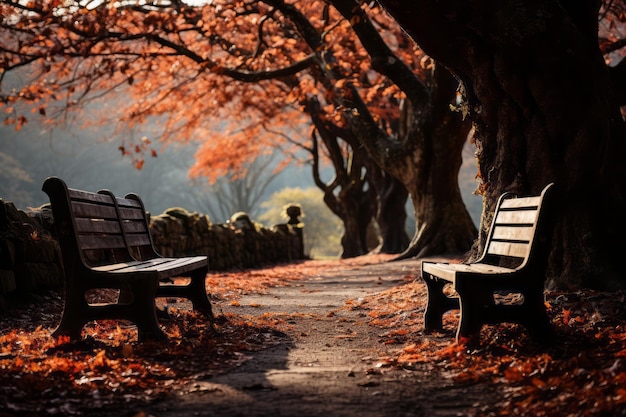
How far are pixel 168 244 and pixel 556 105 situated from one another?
8.08 m

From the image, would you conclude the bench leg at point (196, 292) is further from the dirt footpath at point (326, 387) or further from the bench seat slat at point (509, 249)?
the bench seat slat at point (509, 249)

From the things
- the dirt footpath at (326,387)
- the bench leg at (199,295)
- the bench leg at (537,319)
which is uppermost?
the bench leg at (199,295)

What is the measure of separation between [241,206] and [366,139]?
30600mm

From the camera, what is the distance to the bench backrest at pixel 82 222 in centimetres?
489

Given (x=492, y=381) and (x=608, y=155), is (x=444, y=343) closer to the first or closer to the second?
(x=492, y=381)

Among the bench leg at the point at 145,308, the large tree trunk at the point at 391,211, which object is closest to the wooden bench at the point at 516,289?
the bench leg at the point at 145,308

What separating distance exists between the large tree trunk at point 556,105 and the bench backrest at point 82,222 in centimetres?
309

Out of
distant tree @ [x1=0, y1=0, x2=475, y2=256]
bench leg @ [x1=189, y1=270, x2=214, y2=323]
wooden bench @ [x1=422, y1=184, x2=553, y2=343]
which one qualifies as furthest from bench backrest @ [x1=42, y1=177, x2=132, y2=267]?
distant tree @ [x1=0, y1=0, x2=475, y2=256]

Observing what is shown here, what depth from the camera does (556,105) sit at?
6.16 m

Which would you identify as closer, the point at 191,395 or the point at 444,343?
the point at 191,395

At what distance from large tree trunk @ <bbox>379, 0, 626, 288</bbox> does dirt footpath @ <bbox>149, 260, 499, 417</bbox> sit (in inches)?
80.5

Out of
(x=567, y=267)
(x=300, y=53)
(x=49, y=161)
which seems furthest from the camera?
(x=49, y=161)

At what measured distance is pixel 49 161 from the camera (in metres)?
41.7

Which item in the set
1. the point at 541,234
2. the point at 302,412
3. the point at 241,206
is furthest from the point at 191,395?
the point at 241,206
